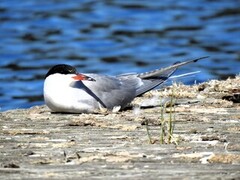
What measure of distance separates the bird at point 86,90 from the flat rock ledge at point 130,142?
0.10 m

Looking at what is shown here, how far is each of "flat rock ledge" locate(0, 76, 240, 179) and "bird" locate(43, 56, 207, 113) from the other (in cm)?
10

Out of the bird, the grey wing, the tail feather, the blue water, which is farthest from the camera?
the blue water

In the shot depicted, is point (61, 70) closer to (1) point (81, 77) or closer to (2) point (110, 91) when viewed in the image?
(1) point (81, 77)

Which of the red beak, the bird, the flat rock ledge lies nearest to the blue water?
the bird

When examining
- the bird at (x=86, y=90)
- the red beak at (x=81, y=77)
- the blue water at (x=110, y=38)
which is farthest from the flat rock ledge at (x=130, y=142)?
the blue water at (x=110, y=38)

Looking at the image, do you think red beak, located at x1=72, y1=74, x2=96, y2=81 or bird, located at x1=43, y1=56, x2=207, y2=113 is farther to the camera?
red beak, located at x1=72, y1=74, x2=96, y2=81

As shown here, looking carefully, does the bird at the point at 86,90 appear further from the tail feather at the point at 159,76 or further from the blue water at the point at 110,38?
the blue water at the point at 110,38

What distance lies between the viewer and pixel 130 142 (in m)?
6.53

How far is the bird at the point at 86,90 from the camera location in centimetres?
803

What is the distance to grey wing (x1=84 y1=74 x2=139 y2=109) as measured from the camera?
825 centimetres

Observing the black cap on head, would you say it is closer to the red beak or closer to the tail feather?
the red beak

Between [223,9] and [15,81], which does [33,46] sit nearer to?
[15,81]

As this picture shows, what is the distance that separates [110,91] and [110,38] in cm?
1183

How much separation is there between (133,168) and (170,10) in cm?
1800
